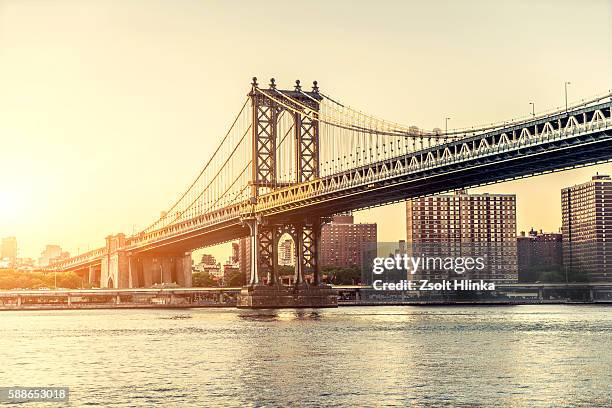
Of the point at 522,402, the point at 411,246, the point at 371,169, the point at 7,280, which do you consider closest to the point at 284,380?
the point at 522,402

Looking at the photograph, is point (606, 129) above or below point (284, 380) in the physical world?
above

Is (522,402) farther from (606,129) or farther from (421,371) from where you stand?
(606,129)

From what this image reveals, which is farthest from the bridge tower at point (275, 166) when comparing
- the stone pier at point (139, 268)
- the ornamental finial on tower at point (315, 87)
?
the stone pier at point (139, 268)

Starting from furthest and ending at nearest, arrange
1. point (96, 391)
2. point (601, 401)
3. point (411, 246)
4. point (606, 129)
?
point (411, 246) < point (606, 129) < point (96, 391) < point (601, 401)

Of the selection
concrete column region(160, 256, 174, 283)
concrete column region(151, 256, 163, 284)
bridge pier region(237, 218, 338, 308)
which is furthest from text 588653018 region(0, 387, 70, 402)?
concrete column region(151, 256, 163, 284)

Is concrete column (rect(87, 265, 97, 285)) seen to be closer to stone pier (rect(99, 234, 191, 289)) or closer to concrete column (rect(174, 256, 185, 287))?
stone pier (rect(99, 234, 191, 289))

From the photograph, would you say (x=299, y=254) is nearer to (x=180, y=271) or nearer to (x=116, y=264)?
(x=116, y=264)
